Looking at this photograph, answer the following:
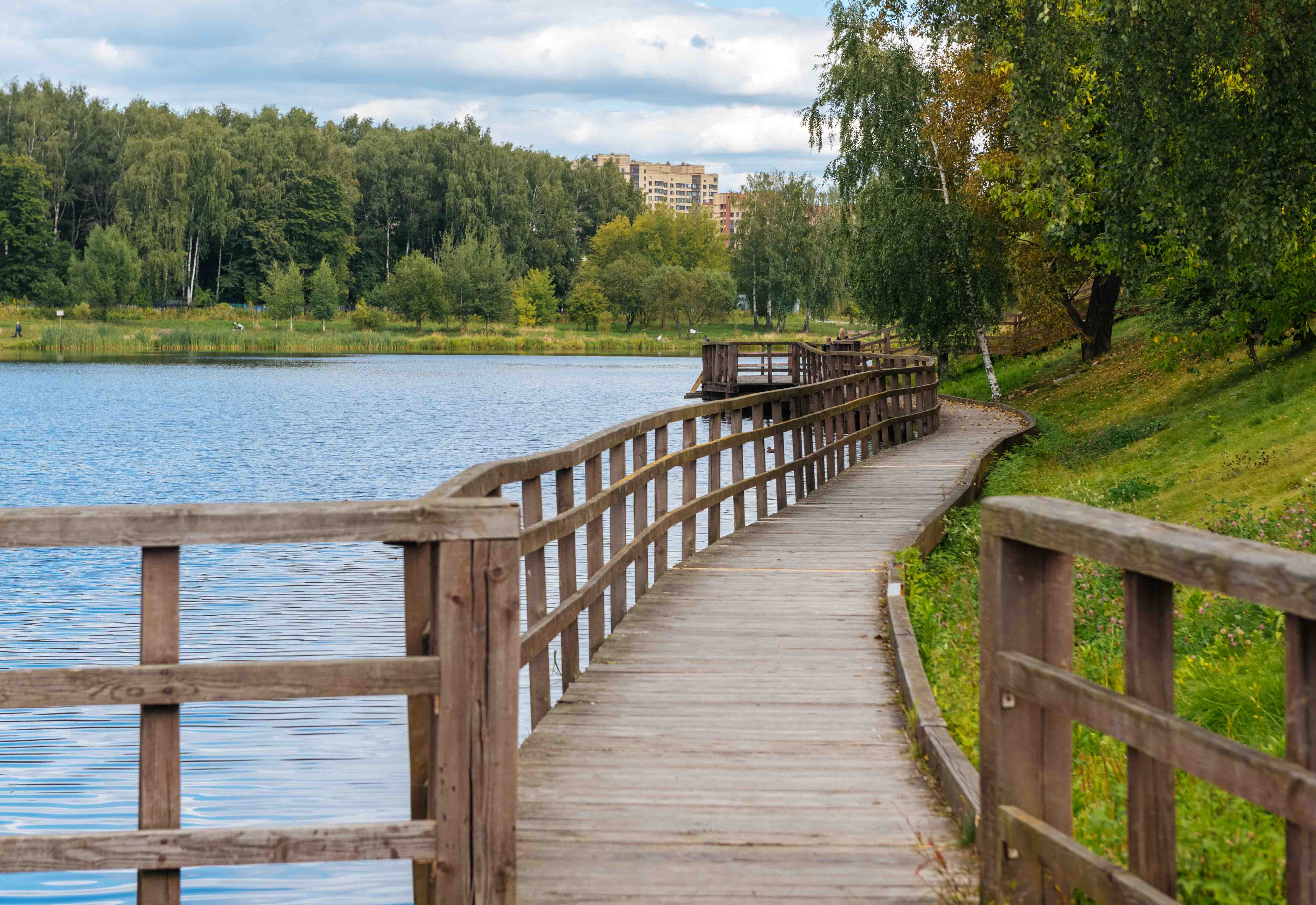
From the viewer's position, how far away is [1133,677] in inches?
108

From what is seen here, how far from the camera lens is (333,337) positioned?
275 ft

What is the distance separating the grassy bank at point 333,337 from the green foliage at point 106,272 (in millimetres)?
1603

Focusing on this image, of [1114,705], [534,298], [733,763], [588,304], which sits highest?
[534,298]

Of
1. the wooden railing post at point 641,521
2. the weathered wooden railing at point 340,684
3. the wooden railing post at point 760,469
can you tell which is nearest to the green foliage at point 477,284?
the wooden railing post at point 760,469

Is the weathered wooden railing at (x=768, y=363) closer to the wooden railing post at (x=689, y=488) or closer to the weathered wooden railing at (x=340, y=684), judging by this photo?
the wooden railing post at (x=689, y=488)

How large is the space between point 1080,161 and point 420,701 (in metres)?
12.8

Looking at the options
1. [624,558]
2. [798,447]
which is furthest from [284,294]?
[624,558]

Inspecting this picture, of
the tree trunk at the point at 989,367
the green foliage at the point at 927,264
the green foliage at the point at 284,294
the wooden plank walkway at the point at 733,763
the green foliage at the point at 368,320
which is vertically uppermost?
the green foliage at the point at 284,294

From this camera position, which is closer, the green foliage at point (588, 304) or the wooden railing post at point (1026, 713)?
the wooden railing post at point (1026, 713)

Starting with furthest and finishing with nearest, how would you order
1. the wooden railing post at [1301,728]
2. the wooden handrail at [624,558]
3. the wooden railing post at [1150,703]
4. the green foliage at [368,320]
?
the green foliage at [368,320]
the wooden handrail at [624,558]
the wooden railing post at [1150,703]
the wooden railing post at [1301,728]

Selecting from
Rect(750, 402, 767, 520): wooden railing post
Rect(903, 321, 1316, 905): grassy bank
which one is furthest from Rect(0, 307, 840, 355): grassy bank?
Rect(750, 402, 767, 520): wooden railing post

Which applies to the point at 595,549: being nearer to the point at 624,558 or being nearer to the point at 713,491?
the point at 624,558

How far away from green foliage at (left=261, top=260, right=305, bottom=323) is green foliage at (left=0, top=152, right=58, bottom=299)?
14.4 metres

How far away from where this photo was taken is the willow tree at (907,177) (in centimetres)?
2848
